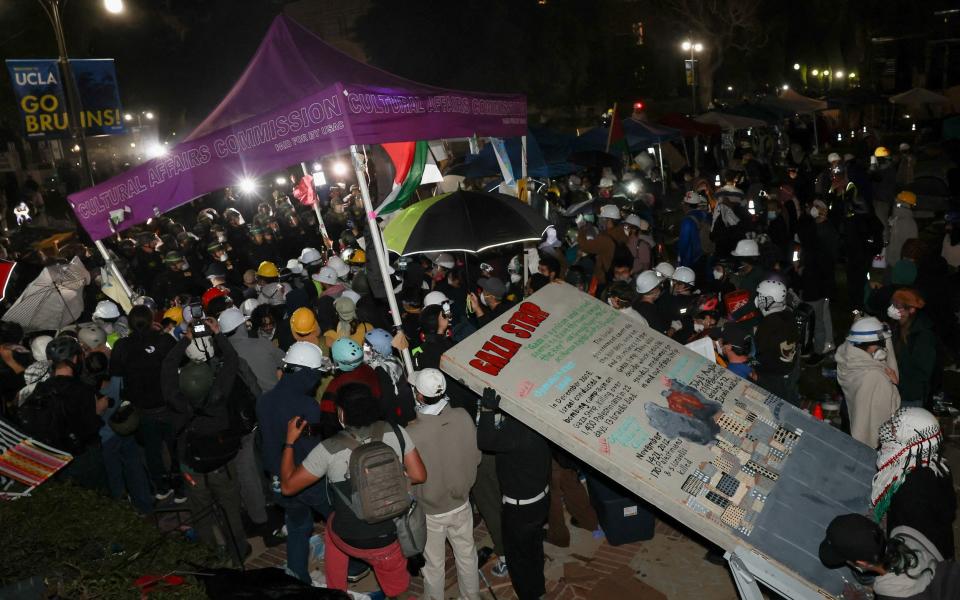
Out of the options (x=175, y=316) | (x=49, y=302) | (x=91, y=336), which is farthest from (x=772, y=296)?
(x=49, y=302)

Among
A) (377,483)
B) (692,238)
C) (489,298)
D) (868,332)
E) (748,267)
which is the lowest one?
(692,238)

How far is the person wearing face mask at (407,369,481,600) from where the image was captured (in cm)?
480

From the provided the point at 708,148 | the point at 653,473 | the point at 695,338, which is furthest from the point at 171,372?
the point at 708,148

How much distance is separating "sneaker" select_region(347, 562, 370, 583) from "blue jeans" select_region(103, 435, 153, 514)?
8.55ft

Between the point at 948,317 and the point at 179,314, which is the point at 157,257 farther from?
the point at 948,317

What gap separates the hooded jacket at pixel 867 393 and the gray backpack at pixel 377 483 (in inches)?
141

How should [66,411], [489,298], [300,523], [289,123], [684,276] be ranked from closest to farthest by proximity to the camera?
[289,123] → [300,523] → [66,411] → [489,298] → [684,276]

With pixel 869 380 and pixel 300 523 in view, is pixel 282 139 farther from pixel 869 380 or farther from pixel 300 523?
pixel 869 380

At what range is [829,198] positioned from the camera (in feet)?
43.4

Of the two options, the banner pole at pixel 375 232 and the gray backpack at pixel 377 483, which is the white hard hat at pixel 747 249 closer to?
the banner pole at pixel 375 232

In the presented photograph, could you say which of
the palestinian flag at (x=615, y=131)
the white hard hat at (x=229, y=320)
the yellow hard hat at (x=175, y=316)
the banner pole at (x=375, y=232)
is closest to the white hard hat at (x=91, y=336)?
the yellow hard hat at (x=175, y=316)

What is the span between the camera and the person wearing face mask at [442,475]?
480 centimetres

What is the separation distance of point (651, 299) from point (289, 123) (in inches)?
159

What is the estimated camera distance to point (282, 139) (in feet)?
18.6
